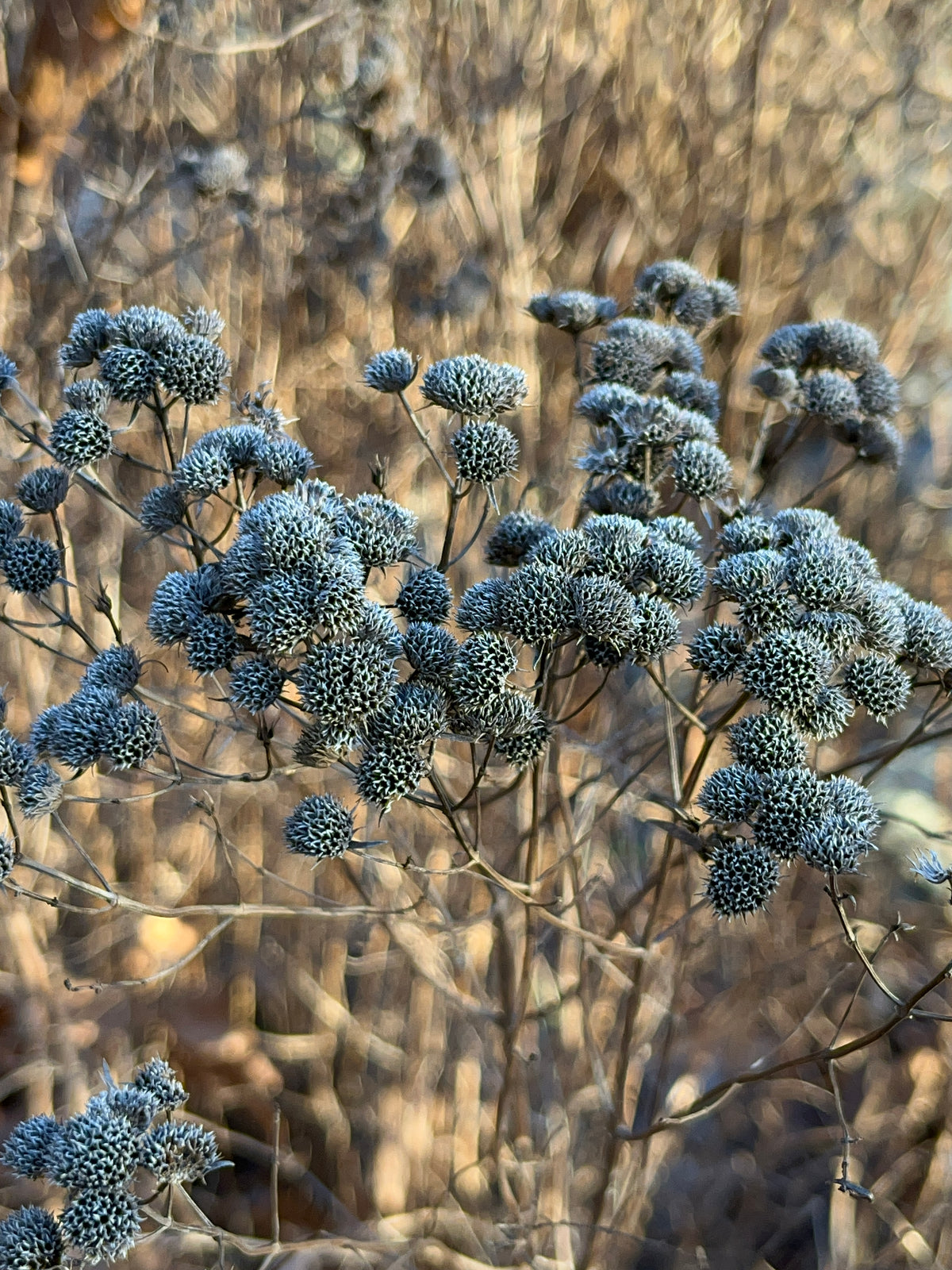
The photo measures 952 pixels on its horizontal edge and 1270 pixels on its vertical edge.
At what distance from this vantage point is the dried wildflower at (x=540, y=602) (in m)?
1.54

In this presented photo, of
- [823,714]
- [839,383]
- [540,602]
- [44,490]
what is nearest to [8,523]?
[44,490]

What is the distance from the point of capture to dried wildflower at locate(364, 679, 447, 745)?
1.48 m

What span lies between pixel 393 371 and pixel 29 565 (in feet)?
2.79

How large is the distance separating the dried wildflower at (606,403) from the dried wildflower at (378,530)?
0.51 metres

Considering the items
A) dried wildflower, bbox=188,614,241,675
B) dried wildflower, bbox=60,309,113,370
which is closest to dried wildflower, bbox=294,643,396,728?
dried wildflower, bbox=188,614,241,675

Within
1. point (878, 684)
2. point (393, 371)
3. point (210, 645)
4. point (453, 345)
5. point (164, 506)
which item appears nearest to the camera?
point (210, 645)

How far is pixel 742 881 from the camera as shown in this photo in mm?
1517

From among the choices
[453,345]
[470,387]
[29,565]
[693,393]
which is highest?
[453,345]

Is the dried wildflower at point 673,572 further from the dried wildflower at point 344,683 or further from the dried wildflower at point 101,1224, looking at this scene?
the dried wildflower at point 101,1224

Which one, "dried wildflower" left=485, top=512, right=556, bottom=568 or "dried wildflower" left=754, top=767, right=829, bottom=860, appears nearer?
"dried wildflower" left=754, top=767, right=829, bottom=860

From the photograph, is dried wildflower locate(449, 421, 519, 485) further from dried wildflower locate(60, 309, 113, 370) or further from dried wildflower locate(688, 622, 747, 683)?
dried wildflower locate(60, 309, 113, 370)

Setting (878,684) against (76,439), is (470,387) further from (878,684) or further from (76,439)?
(878,684)

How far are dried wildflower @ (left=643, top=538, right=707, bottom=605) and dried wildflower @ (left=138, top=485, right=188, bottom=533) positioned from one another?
0.90 m

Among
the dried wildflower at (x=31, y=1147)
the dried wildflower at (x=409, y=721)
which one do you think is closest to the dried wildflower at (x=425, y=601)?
the dried wildflower at (x=409, y=721)
